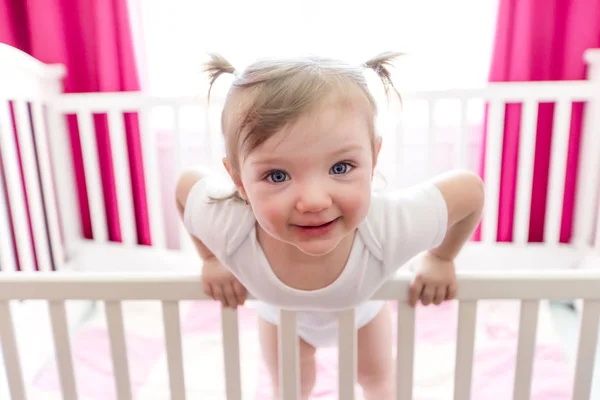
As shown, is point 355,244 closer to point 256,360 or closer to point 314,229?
point 314,229

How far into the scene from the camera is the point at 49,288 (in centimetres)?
66

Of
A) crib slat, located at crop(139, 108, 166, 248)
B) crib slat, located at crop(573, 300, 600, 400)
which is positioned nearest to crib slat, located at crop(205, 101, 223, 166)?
crib slat, located at crop(139, 108, 166, 248)

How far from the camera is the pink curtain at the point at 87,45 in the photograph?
4.92ft

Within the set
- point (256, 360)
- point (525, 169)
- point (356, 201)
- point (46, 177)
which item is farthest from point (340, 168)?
point (46, 177)

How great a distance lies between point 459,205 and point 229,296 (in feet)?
0.97

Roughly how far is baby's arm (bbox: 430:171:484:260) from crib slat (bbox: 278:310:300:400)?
0.66 ft

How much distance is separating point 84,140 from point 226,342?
105cm

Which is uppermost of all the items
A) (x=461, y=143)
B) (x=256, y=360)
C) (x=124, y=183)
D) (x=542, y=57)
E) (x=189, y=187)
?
(x=542, y=57)

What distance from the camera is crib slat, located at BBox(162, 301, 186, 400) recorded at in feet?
2.16

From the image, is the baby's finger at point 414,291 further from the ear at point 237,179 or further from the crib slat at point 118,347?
the crib slat at point 118,347

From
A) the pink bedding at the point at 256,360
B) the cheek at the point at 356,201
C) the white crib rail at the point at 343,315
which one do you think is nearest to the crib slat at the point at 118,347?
the white crib rail at the point at 343,315

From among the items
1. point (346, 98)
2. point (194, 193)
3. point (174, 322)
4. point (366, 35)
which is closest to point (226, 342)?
point (174, 322)

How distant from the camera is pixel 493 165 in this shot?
56.7 inches

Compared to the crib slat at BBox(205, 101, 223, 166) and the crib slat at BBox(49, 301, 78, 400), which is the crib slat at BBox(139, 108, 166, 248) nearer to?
the crib slat at BBox(205, 101, 223, 166)
